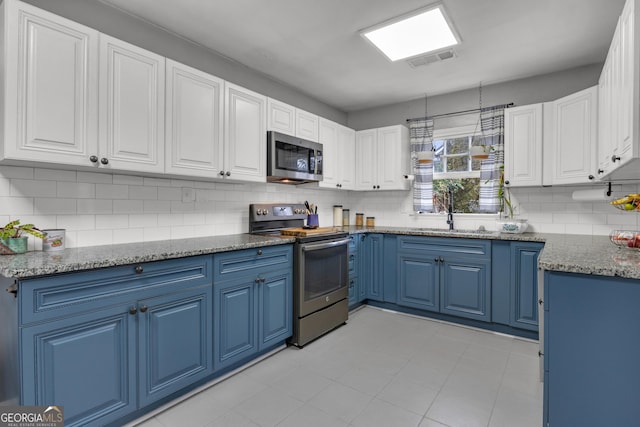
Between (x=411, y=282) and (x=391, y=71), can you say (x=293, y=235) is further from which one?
Answer: (x=391, y=71)

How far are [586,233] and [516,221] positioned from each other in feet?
2.05

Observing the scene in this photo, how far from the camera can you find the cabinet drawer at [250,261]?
218cm

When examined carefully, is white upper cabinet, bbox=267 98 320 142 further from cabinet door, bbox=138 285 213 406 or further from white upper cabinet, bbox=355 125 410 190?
cabinet door, bbox=138 285 213 406

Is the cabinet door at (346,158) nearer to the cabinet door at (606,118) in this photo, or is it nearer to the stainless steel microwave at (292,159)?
the stainless steel microwave at (292,159)

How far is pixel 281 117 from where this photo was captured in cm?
308

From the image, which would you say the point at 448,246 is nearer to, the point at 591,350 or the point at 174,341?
the point at 591,350

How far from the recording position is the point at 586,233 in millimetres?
3111

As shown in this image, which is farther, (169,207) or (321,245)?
(321,245)

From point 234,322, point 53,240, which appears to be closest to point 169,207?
point 53,240

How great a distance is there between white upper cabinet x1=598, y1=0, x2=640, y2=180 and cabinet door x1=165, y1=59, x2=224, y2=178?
242 cm

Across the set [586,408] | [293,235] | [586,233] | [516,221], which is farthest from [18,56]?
[586,233]

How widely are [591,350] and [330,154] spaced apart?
2901mm

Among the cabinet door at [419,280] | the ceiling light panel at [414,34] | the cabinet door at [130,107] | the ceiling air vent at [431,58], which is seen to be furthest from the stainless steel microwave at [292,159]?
the cabinet door at [419,280]

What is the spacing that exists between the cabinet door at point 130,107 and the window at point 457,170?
297 centimetres
